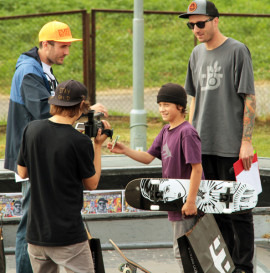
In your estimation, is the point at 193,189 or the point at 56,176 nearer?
the point at 56,176

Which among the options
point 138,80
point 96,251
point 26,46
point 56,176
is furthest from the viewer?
point 26,46

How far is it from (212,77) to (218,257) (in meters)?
1.22

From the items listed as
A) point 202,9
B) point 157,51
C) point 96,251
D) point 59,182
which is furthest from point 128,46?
point 59,182

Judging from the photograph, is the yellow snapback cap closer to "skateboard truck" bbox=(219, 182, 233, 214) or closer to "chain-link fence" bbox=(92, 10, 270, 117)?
"skateboard truck" bbox=(219, 182, 233, 214)

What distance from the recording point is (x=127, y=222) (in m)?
4.93

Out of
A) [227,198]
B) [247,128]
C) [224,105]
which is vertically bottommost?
[227,198]

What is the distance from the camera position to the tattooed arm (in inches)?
160

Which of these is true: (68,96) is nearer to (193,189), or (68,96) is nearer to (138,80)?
(193,189)

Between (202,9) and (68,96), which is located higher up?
(202,9)

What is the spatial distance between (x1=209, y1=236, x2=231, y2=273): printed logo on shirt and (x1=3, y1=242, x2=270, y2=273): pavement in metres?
0.75

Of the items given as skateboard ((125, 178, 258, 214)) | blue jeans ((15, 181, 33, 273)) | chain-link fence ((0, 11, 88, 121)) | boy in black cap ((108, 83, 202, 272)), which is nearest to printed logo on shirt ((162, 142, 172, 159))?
boy in black cap ((108, 83, 202, 272))

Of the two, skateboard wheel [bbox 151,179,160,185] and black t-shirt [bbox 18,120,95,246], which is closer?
black t-shirt [bbox 18,120,95,246]

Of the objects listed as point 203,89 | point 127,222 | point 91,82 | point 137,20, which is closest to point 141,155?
point 203,89

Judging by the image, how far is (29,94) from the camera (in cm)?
386
